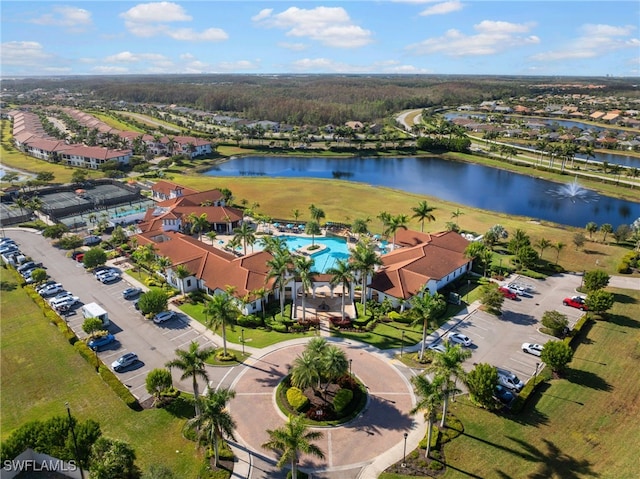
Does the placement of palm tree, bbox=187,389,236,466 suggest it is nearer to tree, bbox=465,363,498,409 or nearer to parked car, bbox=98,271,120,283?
tree, bbox=465,363,498,409

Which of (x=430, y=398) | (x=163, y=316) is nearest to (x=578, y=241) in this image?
(x=430, y=398)

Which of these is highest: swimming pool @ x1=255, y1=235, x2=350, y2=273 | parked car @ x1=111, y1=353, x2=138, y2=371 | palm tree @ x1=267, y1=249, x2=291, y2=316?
palm tree @ x1=267, y1=249, x2=291, y2=316

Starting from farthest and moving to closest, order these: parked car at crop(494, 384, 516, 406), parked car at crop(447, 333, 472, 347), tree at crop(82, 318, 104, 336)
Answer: parked car at crop(447, 333, 472, 347) < tree at crop(82, 318, 104, 336) < parked car at crop(494, 384, 516, 406)

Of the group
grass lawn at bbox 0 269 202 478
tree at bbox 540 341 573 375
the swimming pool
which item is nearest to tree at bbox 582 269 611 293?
tree at bbox 540 341 573 375

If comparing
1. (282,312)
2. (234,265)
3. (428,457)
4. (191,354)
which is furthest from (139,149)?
(428,457)

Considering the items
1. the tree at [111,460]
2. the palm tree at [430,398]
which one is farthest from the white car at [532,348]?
the tree at [111,460]

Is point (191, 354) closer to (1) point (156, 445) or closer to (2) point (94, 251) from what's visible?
(1) point (156, 445)
